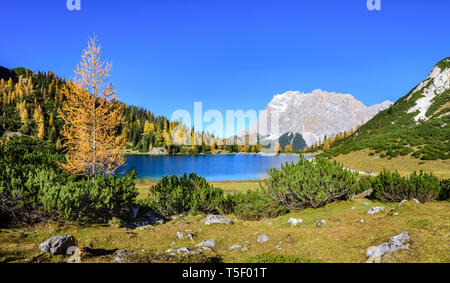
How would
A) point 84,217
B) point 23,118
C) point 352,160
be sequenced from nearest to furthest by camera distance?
point 84,217 → point 352,160 → point 23,118

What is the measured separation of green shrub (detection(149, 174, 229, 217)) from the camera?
15562 millimetres

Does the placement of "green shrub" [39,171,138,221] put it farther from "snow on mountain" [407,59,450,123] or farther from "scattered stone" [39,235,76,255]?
"snow on mountain" [407,59,450,123]

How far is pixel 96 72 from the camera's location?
59.9ft

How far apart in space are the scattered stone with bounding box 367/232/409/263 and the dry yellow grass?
2935cm

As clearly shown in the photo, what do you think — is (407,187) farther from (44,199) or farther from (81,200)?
(44,199)

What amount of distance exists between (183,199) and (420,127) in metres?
62.4

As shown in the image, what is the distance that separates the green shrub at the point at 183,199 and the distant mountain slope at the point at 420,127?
38.1 metres

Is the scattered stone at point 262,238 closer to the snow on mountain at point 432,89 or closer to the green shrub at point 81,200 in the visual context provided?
the green shrub at point 81,200

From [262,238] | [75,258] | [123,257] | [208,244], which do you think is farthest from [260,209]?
[75,258]

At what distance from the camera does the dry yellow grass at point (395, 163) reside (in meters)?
33.7
